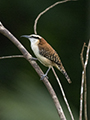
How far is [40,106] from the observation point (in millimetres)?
2656

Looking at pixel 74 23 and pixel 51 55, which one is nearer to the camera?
pixel 51 55

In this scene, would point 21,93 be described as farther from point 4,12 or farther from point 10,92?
point 4,12

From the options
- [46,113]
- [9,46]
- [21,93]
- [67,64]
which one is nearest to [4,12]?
[9,46]

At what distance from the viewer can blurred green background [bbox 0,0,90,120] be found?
2.65 metres

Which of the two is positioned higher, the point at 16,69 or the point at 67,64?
the point at 16,69

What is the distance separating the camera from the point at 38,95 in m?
2.72

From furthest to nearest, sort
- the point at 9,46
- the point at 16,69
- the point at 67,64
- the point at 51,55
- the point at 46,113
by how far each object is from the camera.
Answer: the point at 67,64 < the point at 9,46 < the point at 16,69 < the point at 46,113 < the point at 51,55

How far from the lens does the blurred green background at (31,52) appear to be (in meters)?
2.65

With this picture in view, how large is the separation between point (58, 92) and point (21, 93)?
100 cm

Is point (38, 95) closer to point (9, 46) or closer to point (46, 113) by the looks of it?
point (46, 113)

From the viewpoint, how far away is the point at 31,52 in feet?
11.0

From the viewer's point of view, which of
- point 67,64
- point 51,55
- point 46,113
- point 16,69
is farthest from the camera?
point 67,64

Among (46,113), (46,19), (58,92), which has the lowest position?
(58,92)

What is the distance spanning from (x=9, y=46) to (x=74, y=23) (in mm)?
1031
